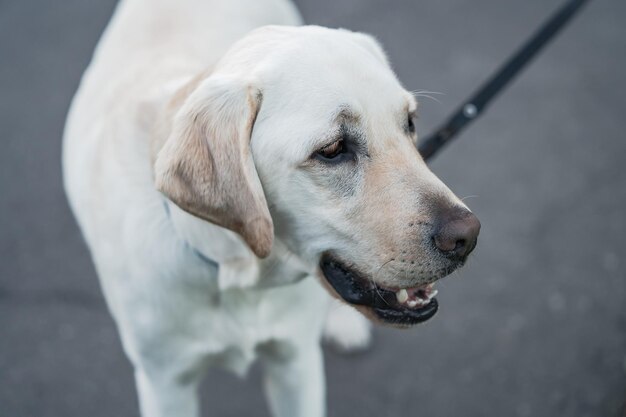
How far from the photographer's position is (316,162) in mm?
1966

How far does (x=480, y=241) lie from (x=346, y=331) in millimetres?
975

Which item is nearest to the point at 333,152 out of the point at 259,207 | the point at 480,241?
the point at 259,207

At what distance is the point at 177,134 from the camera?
1.95 m

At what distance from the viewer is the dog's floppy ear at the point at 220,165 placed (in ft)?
6.28

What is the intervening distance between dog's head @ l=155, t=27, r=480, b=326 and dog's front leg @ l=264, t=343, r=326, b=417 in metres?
0.79

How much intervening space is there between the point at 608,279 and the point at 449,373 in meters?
1.05

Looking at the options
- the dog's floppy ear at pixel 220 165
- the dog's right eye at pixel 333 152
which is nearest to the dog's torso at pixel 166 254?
the dog's floppy ear at pixel 220 165

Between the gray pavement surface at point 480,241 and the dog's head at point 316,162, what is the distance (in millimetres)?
1625

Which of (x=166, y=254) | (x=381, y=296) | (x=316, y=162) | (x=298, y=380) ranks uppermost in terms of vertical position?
(x=316, y=162)

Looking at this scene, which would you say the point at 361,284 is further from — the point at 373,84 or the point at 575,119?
the point at 575,119

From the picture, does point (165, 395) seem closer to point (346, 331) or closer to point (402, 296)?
point (402, 296)

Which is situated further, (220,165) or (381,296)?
(381,296)

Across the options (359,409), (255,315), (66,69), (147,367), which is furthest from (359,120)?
(66,69)

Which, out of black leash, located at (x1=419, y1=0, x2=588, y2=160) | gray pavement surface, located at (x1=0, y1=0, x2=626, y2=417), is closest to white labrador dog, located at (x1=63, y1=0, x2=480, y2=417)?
black leash, located at (x1=419, y1=0, x2=588, y2=160)
